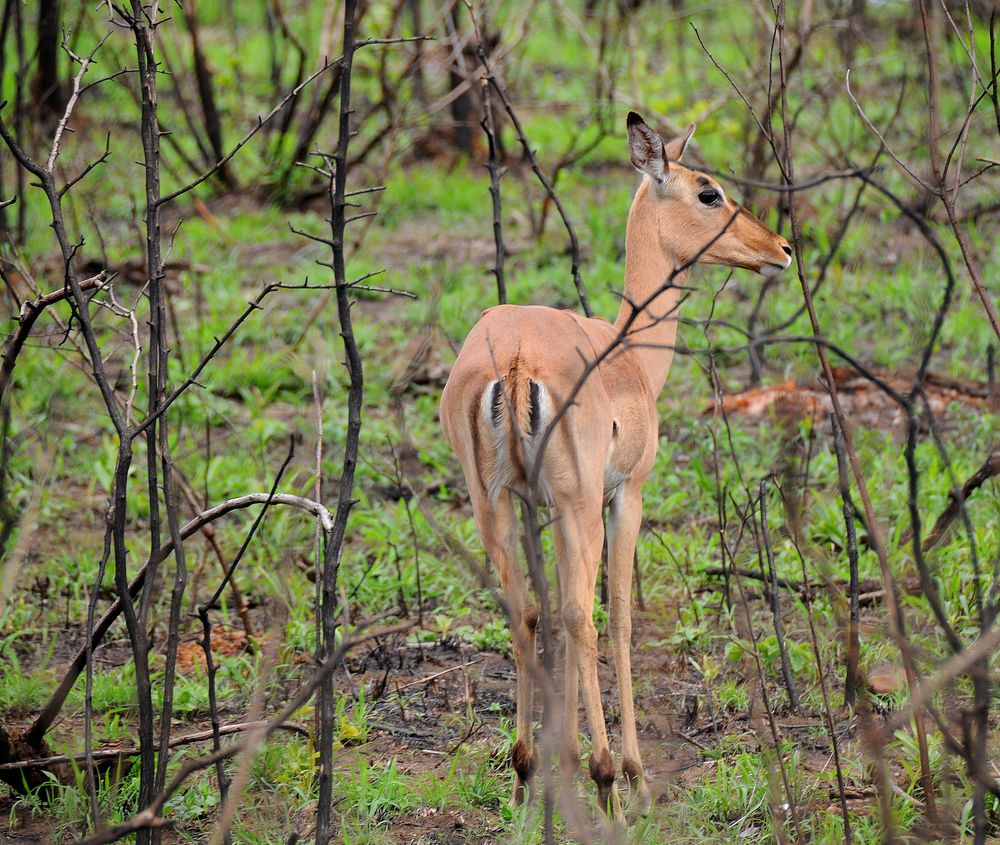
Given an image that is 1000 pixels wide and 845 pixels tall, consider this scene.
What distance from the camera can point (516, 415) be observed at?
121 inches

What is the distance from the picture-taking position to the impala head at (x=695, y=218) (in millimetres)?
4035

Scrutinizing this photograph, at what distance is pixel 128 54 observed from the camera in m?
10.4

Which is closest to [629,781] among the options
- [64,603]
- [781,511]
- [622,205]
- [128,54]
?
[781,511]

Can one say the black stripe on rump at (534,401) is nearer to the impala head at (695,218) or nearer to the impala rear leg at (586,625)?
the impala rear leg at (586,625)

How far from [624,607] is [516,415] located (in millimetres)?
743

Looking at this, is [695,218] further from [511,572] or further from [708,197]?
[511,572]

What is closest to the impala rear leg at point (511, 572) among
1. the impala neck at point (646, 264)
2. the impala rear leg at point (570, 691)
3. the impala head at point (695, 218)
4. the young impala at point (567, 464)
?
the young impala at point (567, 464)

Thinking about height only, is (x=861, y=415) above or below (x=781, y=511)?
above

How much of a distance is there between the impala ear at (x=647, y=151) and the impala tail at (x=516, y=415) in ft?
3.97

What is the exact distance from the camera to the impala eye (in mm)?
4062

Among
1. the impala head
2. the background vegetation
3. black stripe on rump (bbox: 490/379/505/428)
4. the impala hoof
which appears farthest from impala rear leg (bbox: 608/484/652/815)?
the impala head

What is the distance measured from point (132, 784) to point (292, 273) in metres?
4.53

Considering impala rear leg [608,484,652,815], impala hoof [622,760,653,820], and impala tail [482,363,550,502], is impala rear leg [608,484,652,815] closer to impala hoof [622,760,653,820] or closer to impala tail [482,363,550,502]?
impala hoof [622,760,653,820]

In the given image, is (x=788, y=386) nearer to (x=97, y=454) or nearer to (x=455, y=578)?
(x=455, y=578)
